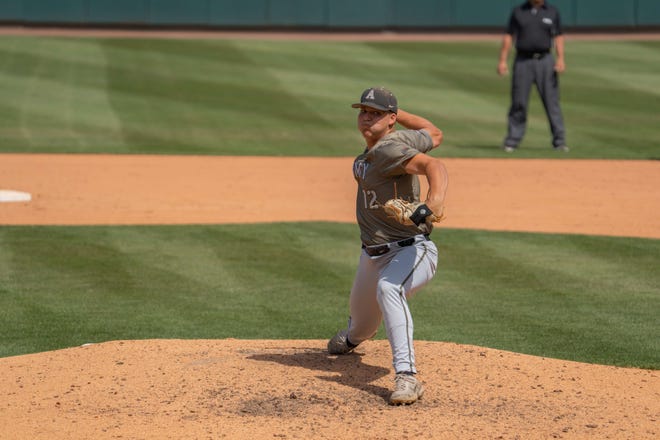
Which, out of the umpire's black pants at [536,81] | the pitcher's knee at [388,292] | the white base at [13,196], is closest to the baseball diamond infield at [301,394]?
the pitcher's knee at [388,292]

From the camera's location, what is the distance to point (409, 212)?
627 centimetres

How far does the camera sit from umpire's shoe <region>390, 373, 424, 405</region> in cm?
646

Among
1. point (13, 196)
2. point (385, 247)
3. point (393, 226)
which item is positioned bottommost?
point (13, 196)

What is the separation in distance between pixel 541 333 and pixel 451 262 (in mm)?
2623

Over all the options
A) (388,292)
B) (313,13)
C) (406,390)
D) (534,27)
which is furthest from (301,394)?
(313,13)

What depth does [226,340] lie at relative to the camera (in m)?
8.07

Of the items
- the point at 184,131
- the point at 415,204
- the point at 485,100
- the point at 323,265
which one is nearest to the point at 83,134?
the point at 184,131

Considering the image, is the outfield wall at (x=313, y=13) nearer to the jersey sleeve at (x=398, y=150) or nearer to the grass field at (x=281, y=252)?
the grass field at (x=281, y=252)

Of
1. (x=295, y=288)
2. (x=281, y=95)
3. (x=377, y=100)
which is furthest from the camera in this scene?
(x=281, y=95)

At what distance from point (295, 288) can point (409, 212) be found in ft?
13.1

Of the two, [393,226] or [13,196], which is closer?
[393,226]

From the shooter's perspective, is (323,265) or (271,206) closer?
(323,265)

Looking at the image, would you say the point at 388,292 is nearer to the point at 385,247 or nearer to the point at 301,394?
the point at 385,247

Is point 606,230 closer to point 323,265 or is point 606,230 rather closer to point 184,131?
point 323,265
